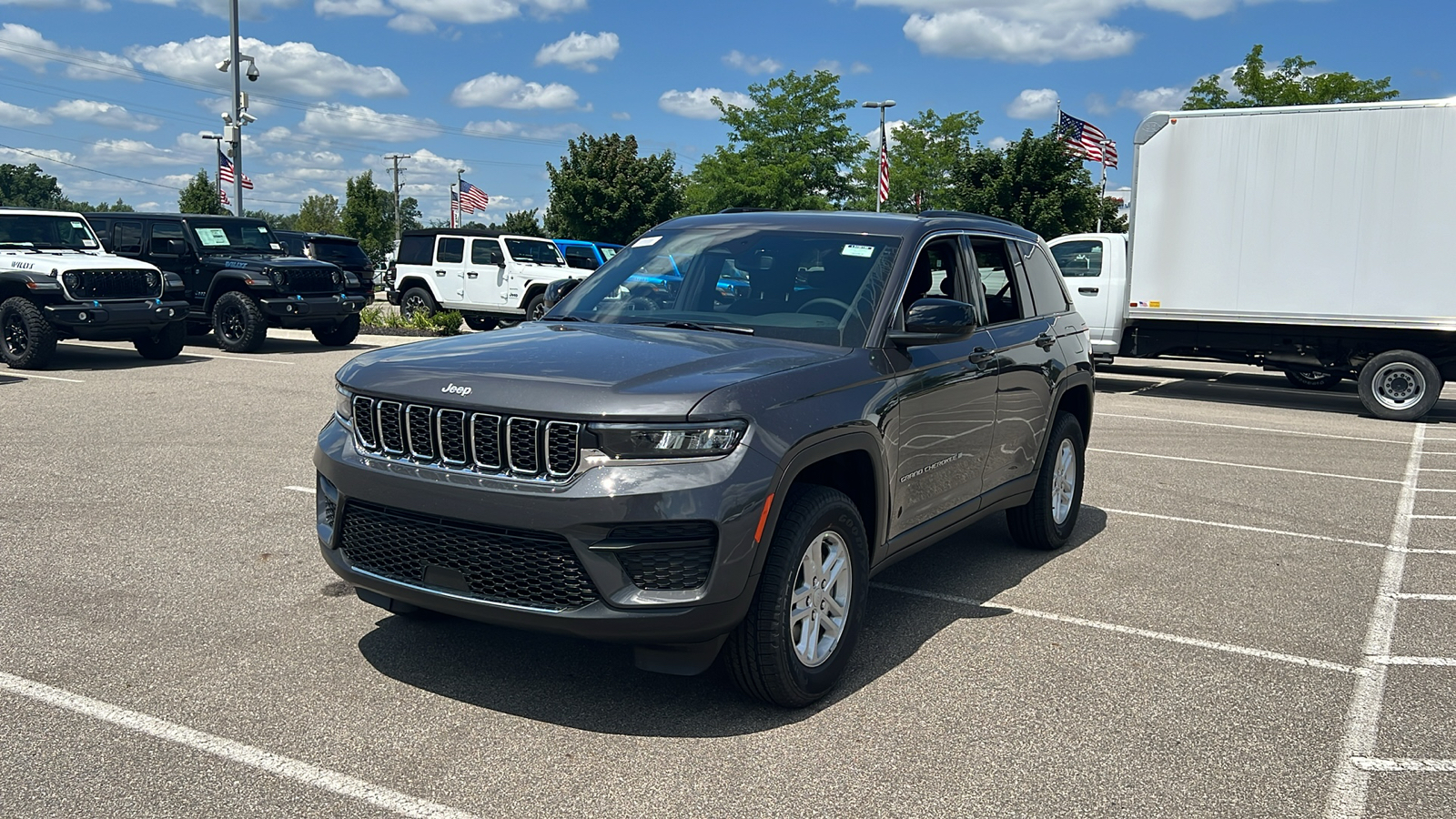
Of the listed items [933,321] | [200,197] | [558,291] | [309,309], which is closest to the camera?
[933,321]

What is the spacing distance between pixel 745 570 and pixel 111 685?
2.32 meters

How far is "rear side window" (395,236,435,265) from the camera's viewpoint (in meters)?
23.8

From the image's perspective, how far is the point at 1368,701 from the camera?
14.5ft

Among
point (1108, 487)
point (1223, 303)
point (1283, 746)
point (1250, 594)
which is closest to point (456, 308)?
point (1223, 303)

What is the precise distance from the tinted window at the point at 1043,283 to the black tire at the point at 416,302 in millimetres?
18341

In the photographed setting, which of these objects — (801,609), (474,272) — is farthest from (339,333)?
(801,609)

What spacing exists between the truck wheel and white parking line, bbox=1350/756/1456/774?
11.0 meters

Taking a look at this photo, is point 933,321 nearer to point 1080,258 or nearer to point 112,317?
point 1080,258

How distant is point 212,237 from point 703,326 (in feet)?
51.8

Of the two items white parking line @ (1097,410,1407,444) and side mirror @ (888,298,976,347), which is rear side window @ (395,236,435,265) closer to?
white parking line @ (1097,410,1407,444)

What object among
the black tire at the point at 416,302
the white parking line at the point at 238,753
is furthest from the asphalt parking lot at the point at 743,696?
the black tire at the point at 416,302

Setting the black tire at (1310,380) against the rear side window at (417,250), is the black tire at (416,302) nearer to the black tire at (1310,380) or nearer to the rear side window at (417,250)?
the rear side window at (417,250)

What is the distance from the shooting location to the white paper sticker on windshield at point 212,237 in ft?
59.4

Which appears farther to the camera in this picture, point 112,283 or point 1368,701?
point 112,283
